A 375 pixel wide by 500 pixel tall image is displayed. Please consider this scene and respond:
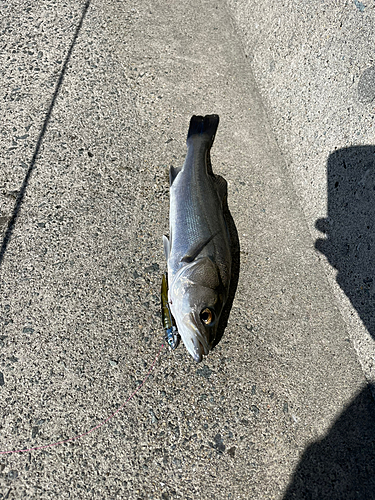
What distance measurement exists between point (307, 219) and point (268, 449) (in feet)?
6.92

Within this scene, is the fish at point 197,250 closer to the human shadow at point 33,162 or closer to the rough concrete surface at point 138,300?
the rough concrete surface at point 138,300

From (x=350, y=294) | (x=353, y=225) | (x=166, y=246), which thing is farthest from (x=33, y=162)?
(x=350, y=294)

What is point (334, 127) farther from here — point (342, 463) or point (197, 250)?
point (342, 463)

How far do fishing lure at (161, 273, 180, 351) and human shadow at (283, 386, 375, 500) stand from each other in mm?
1223

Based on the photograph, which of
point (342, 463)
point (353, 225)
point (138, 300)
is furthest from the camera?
point (353, 225)

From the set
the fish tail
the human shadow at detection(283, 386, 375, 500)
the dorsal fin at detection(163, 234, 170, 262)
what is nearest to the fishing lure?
the dorsal fin at detection(163, 234, 170, 262)

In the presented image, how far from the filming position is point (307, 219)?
3.67m

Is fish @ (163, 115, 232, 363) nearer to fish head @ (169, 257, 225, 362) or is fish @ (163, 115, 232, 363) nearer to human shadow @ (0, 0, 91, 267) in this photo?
fish head @ (169, 257, 225, 362)

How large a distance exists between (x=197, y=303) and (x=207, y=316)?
119 millimetres

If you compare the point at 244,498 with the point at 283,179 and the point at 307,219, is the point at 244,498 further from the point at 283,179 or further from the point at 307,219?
the point at 283,179

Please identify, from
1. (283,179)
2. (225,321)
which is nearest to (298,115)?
(283,179)

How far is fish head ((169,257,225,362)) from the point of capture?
2.64m

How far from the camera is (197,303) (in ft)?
8.77

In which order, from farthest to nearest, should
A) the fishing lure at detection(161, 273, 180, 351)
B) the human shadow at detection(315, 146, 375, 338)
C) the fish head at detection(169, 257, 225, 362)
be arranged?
1. the human shadow at detection(315, 146, 375, 338)
2. the fishing lure at detection(161, 273, 180, 351)
3. the fish head at detection(169, 257, 225, 362)
